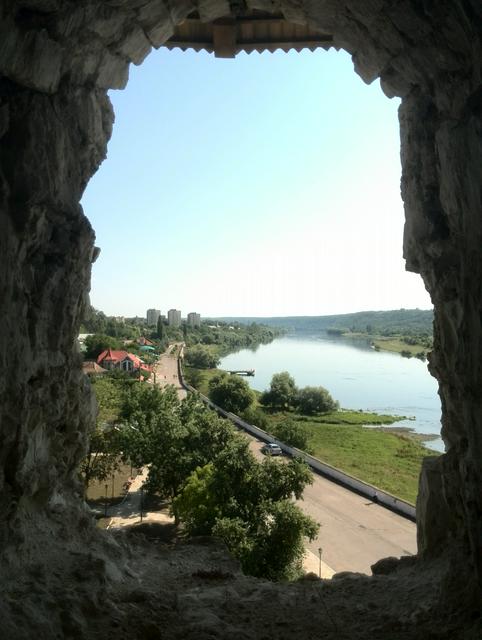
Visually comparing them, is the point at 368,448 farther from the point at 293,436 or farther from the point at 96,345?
the point at 96,345

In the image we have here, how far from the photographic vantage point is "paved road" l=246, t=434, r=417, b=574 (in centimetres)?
1439

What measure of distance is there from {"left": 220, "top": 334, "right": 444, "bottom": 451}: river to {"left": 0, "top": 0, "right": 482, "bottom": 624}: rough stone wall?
28983 mm

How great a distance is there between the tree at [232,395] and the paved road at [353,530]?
17715 millimetres

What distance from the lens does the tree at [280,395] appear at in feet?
133

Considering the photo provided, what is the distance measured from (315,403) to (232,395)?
694cm

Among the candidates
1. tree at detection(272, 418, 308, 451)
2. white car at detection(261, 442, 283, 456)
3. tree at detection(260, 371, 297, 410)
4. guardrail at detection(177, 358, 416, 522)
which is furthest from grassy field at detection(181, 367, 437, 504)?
white car at detection(261, 442, 283, 456)

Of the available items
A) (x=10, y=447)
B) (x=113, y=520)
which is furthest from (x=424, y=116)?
(x=113, y=520)

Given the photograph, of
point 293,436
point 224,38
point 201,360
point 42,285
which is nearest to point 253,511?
point 42,285

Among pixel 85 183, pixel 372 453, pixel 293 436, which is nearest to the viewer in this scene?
pixel 85 183

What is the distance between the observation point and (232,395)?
125 feet

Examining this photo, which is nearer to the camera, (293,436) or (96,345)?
(293,436)

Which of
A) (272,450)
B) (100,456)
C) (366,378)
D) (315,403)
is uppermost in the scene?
(100,456)

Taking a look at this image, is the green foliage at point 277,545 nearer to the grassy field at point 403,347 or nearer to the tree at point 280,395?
the tree at point 280,395

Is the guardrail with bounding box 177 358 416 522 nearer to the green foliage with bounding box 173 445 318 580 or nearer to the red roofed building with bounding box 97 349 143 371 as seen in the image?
the green foliage with bounding box 173 445 318 580
